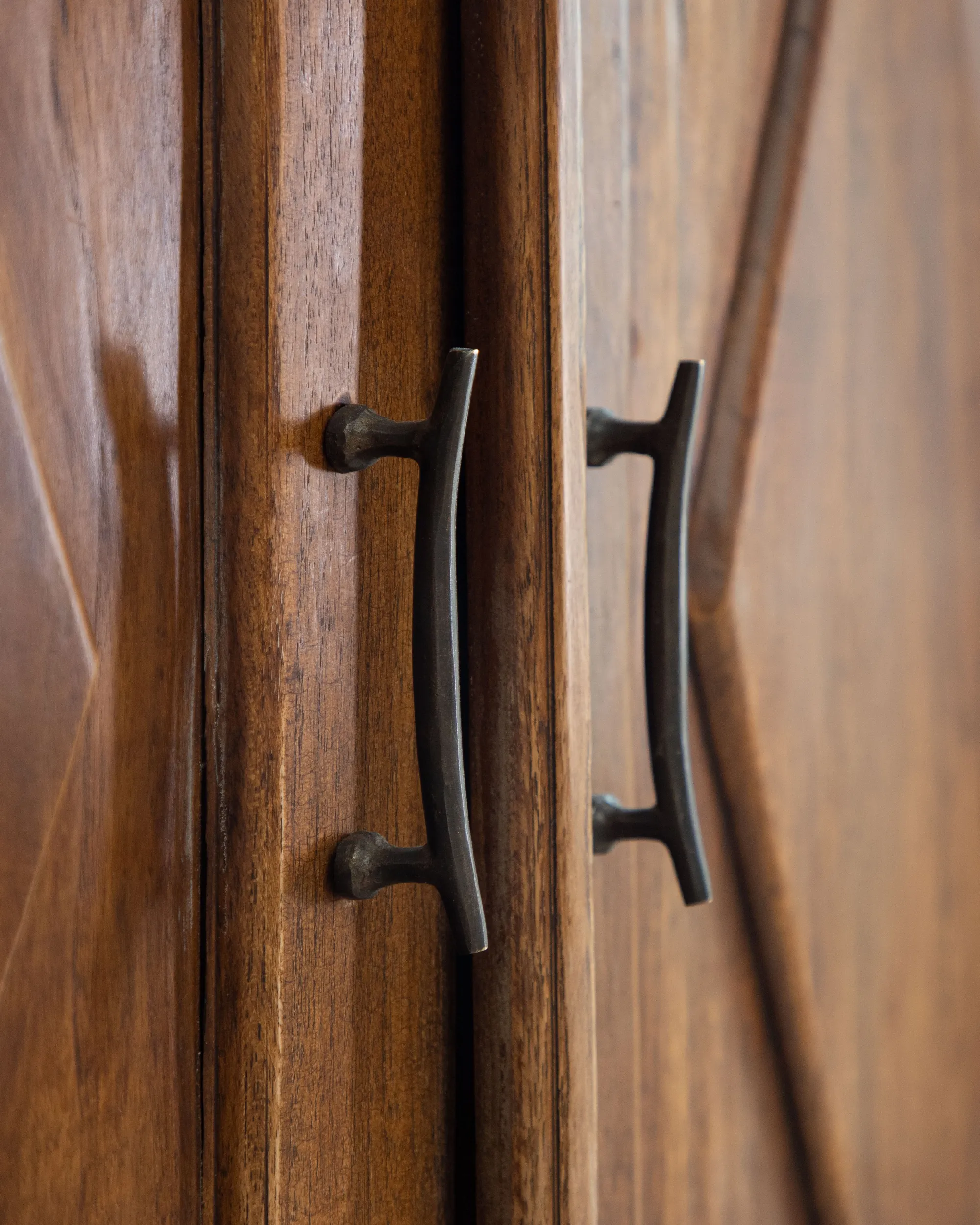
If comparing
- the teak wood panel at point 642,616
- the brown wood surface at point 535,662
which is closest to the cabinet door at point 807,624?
the teak wood panel at point 642,616

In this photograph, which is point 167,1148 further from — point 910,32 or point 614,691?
point 910,32

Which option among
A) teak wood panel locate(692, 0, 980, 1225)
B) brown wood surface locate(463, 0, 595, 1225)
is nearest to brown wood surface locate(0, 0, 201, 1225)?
brown wood surface locate(463, 0, 595, 1225)

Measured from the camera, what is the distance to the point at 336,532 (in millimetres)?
372

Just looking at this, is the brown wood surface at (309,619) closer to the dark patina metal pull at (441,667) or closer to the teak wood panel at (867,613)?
the dark patina metal pull at (441,667)

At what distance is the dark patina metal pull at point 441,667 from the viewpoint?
35cm

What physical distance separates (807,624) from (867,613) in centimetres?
9

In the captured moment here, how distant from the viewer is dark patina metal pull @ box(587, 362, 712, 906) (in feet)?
1.50

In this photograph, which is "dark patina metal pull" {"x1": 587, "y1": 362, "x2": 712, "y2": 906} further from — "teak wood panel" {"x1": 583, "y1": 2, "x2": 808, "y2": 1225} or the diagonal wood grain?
the diagonal wood grain

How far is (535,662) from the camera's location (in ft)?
1.33

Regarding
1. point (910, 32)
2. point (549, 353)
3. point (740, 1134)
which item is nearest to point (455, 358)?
point (549, 353)

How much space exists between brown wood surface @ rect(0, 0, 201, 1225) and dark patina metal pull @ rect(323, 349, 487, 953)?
0.07 meters

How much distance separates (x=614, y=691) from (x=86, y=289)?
312 millimetres

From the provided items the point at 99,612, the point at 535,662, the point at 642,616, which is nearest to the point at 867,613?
the point at 642,616

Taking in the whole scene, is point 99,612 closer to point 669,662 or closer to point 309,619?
point 309,619
